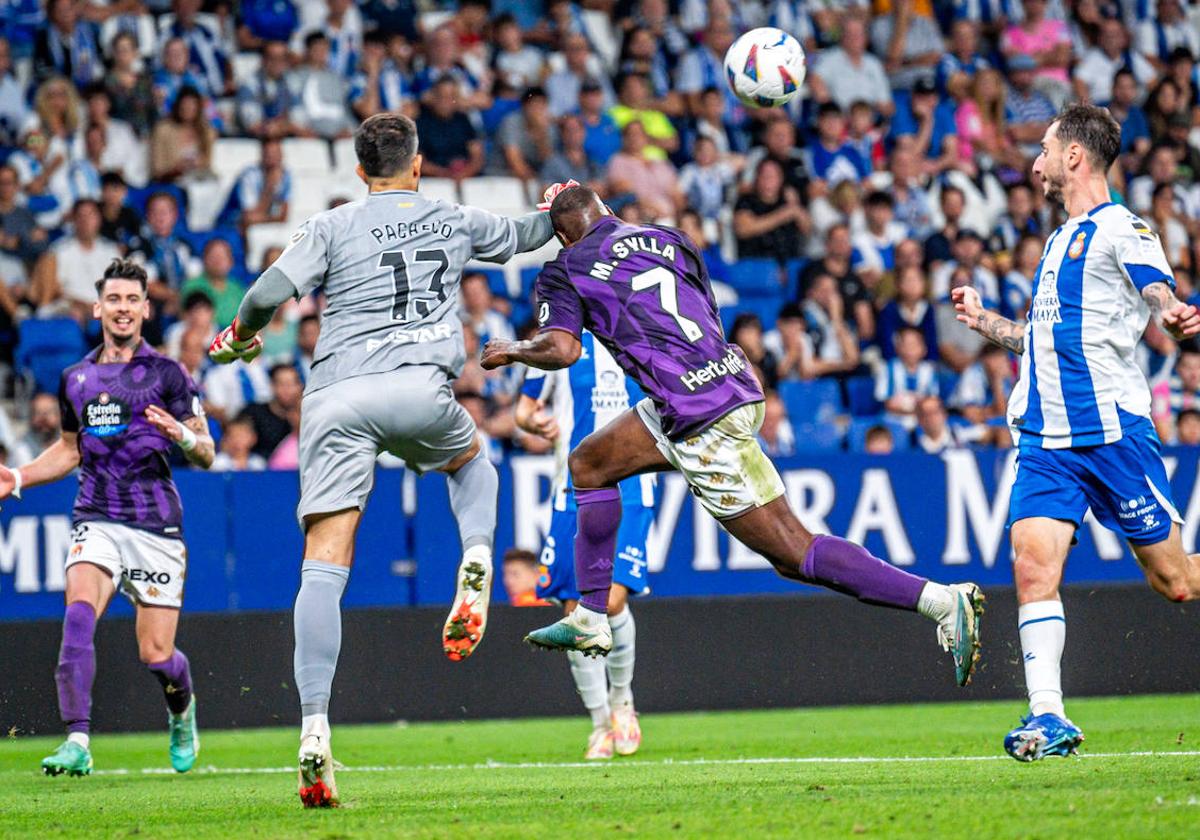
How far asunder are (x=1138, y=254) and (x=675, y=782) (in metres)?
2.78

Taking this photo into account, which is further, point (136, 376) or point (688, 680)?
point (688, 680)

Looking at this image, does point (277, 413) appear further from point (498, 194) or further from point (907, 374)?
point (907, 374)

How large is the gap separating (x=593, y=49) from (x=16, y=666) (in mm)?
9676

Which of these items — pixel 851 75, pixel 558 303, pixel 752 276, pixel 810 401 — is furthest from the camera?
pixel 851 75

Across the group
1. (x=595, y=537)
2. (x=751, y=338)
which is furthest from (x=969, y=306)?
(x=751, y=338)

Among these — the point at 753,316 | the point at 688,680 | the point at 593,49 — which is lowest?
the point at 688,680

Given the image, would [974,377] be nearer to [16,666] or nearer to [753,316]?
[753,316]

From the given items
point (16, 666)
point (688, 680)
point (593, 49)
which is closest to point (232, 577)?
point (16, 666)

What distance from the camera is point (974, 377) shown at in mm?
14945

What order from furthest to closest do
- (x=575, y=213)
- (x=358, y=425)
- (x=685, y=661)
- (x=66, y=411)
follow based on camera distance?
(x=685, y=661)
(x=66, y=411)
(x=575, y=213)
(x=358, y=425)

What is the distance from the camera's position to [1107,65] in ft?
63.1

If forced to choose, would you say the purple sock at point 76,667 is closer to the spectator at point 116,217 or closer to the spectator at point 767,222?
the spectator at point 116,217

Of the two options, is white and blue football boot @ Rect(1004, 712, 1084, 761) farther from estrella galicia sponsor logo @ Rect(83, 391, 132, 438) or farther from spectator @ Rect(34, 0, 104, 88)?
spectator @ Rect(34, 0, 104, 88)

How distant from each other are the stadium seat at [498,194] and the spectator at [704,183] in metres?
1.53
